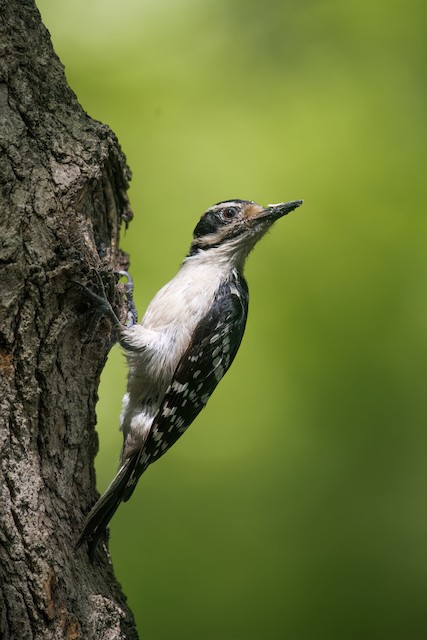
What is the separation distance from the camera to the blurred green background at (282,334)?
4.01 metres

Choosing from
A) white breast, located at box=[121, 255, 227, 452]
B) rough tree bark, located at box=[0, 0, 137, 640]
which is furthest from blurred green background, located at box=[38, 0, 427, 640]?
rough tree bark, located at box=[0, 0, 137, 640]

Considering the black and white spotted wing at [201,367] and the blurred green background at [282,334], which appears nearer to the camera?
the black and white spotted wing at [201,367]

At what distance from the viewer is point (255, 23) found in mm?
4691

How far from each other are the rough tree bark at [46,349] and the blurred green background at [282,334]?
742 millimetres

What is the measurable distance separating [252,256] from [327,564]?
1683mm

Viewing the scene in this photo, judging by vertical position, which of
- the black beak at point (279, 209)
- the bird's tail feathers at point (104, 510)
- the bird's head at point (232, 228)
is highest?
the black beak at point (279, 209)

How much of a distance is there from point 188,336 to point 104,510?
1017mm

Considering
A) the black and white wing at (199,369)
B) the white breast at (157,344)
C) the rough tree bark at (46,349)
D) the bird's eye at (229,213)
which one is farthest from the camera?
the bird's eye at (229,213)

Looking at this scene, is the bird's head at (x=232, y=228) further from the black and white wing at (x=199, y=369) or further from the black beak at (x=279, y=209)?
the black and white wing at (x=199, y=369)

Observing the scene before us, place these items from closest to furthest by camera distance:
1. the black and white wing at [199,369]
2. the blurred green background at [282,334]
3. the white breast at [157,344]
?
1. the black and white wing at [199,369]
2. the white breast at [157,344]
3. the blurred green background at [282,334]


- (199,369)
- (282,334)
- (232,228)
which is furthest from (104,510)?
(232,228)

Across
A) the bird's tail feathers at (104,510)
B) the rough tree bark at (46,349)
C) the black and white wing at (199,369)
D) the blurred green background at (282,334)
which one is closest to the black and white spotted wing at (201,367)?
the black and white wing at (199,369)

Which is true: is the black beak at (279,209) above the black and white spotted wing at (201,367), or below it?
above

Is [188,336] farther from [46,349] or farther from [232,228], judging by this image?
[46,349]
